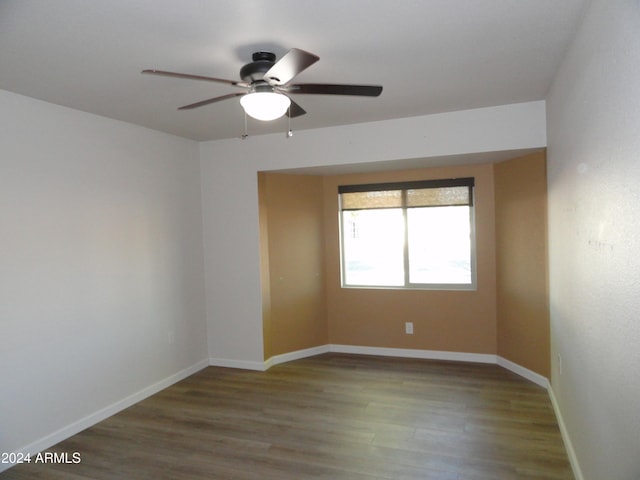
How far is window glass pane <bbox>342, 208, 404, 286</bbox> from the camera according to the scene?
4598 millimetres

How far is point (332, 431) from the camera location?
2.93 meters

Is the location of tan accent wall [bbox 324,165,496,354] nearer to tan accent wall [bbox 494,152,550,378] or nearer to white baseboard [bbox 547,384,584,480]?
tan accent wall [bbox 494,152,550,378]

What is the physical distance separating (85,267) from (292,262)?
2050 mm

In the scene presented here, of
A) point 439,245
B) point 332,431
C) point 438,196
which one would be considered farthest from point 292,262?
point 332,431

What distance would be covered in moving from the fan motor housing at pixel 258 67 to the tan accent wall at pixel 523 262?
2584mm

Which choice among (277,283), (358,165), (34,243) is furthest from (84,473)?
(358,165)

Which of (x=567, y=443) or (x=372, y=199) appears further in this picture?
(x=372, y=199)

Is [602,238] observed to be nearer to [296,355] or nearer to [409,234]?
[409,234]

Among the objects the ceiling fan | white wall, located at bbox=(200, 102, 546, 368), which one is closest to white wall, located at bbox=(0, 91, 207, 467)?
white wall, located at bbox=(200, 102, 546, 368)

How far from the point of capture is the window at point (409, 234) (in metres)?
4.34

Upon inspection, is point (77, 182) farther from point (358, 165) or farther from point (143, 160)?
point (358, 165)

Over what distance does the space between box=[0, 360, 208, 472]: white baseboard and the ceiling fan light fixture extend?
2693mm

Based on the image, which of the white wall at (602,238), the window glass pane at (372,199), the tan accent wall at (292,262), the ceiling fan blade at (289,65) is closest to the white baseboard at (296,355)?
the tan accent wall at (292,262)

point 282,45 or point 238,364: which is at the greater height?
point 282,45
